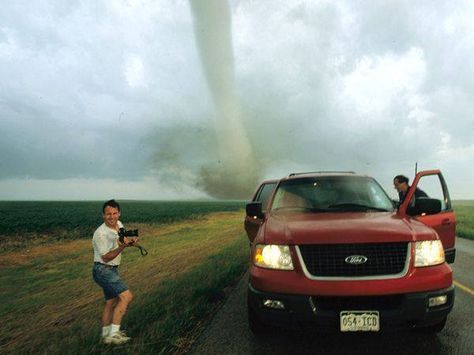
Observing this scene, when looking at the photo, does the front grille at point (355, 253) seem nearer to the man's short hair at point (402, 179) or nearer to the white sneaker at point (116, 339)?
the white sneaker at point (116, 339)

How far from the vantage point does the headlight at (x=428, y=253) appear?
3650mm

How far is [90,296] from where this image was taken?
8156mm

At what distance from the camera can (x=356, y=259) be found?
3514mm

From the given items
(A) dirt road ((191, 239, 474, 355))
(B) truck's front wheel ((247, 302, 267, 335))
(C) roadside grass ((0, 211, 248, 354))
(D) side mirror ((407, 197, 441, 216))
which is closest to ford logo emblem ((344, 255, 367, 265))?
(A) dirt road ((191, 239, 474, 355))

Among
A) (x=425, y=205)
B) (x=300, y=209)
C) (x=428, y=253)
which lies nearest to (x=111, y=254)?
(x=300, y=209)

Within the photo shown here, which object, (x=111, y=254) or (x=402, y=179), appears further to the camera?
(x=402, y=179)

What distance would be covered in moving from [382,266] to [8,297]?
1047 centimetres

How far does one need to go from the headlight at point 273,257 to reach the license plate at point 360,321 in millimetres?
625

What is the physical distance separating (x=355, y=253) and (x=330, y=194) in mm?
1824

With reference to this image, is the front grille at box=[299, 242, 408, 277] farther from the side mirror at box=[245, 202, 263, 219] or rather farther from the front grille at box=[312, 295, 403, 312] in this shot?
the side mirror at box=[245, 202, 263, 219]

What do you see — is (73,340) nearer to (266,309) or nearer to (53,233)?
(266,309)

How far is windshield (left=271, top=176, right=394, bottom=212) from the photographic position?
507 cm

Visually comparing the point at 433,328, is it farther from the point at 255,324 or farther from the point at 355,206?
the point at 255,324

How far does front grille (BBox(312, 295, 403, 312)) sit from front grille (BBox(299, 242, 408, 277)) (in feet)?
0.64
